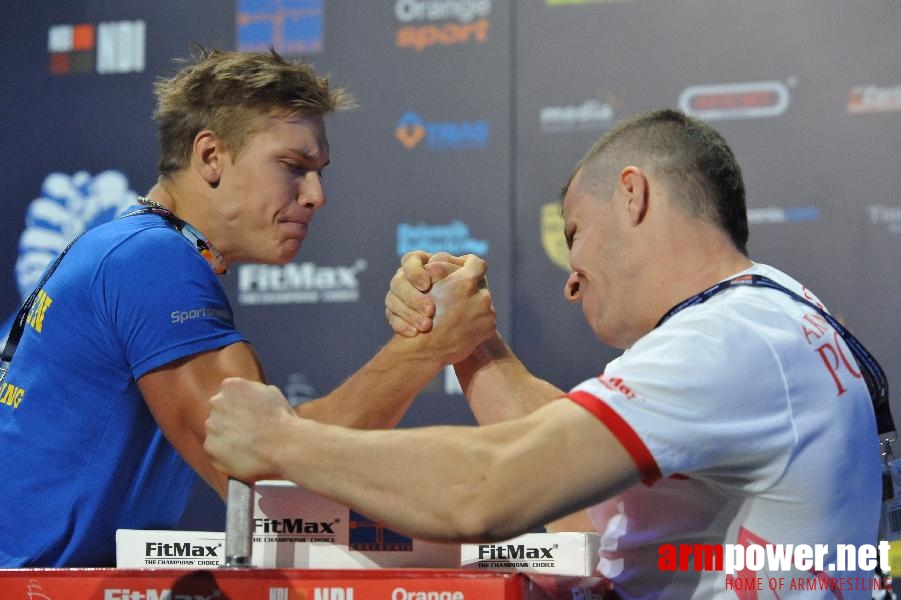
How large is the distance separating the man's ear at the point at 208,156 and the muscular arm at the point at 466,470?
960 millimetres

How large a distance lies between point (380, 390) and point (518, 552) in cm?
49

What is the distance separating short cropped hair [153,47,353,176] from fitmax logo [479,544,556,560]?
1.00 meters

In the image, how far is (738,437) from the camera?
1221 millimetres

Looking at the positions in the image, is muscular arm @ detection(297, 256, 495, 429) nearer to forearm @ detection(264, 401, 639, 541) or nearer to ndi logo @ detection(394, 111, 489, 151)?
forearm @ detection(264, 401, 639, 541)

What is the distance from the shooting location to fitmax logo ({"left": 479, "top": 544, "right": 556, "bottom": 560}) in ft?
4.85

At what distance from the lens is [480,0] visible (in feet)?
13.4

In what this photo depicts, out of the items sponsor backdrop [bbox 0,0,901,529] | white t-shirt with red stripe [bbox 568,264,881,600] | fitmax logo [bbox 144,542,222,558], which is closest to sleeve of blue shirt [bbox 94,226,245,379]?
fitmax logo [bbox 144,542,222,558]

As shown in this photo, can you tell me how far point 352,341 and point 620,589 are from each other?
8.61 ft

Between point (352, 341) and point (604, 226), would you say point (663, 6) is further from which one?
point (604, 226)

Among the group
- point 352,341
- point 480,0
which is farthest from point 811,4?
point 352,341

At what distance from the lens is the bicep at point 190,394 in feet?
5.34

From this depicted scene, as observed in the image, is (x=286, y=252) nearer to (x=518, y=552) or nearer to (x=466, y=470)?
(x=518, y=552)

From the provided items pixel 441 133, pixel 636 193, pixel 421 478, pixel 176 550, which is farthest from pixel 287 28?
pixel 421 478

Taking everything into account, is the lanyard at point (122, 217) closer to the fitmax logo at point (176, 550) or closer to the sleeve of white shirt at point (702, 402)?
the fitmax logo at point (176, 550)
